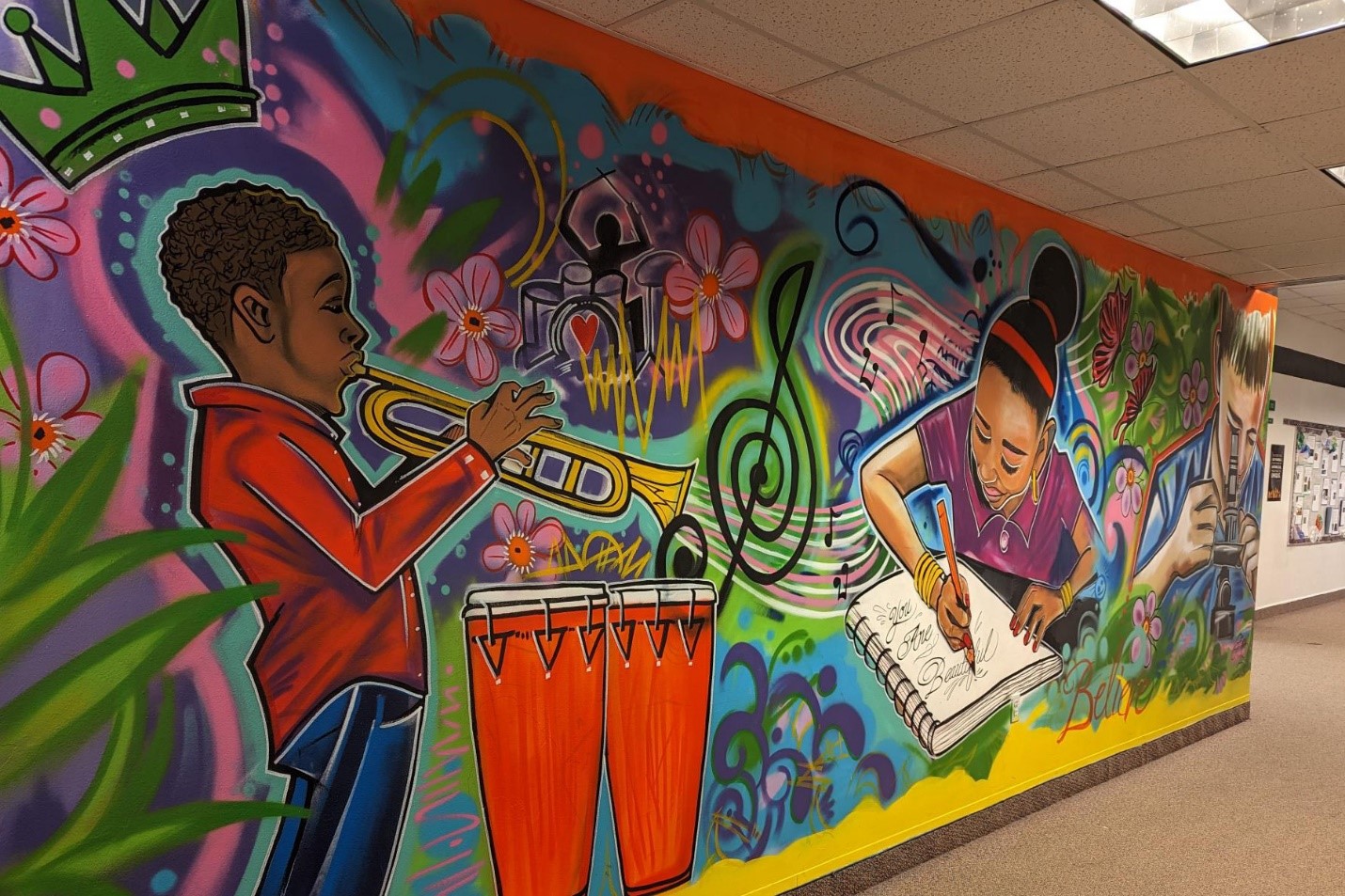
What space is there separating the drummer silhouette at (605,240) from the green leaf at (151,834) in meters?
1.41

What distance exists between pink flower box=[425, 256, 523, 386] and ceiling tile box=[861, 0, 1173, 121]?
1.17m

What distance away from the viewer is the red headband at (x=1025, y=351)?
3.48 meters

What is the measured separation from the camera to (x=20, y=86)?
148 cm

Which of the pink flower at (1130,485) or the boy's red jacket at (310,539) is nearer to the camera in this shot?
the boy's red jacket at (310,539)

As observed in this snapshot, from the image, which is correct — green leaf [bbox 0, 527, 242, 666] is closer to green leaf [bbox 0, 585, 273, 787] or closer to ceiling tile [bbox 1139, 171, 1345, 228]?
green leaf [bbox 0, 585, 273, 787]

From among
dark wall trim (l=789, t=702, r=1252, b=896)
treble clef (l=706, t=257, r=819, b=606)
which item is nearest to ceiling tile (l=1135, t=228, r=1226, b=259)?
treble clef (l=706, t=257, r=819, b=606)

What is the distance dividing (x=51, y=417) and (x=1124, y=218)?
386 centimetres

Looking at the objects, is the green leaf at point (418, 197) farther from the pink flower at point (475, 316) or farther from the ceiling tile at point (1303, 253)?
the ceiling tile at point (1303, 253)

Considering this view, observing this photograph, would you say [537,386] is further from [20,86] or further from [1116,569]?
[1116,569]

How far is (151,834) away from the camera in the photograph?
64.1 inches

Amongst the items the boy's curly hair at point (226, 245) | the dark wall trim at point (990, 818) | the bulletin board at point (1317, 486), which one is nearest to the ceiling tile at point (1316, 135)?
the dark wall trim at point (990, 818)

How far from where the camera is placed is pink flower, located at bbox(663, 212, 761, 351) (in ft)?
8.09

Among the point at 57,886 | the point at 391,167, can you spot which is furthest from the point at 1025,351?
the point at 57,886

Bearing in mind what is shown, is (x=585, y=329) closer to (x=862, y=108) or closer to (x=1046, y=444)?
(x=862, y=108)
